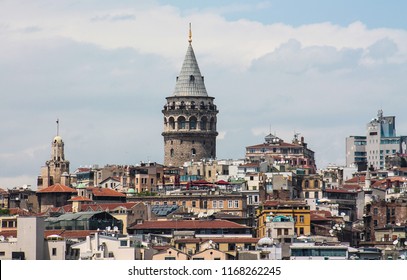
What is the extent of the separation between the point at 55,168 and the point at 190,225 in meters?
48.0

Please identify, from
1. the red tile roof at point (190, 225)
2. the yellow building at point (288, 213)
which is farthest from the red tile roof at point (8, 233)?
the yellow building at point (288, 213)

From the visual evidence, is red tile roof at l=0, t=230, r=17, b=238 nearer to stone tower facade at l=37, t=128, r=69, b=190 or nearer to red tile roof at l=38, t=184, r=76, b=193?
red tile roof at l=38, t=184, r=76, b=193

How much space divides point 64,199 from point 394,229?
118ft

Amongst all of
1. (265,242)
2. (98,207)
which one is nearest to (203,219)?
(98,207)

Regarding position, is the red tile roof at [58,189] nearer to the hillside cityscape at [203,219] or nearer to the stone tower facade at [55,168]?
the hillside cityscape at [203,219]

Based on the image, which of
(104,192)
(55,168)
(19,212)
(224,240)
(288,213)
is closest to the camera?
(224,240)

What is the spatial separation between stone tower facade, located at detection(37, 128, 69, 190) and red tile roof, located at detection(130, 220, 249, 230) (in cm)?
4230

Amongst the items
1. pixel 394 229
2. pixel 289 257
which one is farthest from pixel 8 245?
pixel 394 229

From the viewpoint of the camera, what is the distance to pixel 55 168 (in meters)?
198

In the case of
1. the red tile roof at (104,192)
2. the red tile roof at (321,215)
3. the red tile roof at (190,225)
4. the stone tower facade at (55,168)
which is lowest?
the red tile roof at (190,225)

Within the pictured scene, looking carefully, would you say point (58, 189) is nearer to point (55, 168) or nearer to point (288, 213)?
point (55, 168)

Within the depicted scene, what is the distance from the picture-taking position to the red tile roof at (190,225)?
491 ft

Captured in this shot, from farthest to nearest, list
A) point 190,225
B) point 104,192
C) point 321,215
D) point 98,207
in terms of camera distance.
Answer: point 104,192 < point 321,215 < point 98,207 < point 190,225
